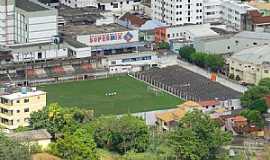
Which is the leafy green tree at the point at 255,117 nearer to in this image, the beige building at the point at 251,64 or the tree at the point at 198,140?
the tree at the point at 198,140

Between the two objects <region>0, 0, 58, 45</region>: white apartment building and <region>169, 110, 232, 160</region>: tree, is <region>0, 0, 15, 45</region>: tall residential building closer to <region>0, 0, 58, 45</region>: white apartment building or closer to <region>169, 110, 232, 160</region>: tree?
<region>0, 0, 58, 45</region>: white apartment building

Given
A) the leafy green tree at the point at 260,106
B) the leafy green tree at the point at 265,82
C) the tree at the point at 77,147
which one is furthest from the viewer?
the leafy green tree at the point at 265,82

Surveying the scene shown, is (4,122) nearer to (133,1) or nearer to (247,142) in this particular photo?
(247,142)

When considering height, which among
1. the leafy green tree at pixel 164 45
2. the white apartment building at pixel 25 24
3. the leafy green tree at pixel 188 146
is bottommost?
the leafy green tree at pixel 188 146

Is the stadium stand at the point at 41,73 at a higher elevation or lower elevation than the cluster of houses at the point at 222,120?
higher

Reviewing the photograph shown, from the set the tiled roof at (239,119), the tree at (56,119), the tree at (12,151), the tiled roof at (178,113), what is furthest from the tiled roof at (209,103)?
the tree at (12,151)

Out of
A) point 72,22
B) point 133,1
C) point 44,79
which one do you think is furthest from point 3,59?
point 133,1

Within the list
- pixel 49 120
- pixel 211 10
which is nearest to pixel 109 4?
pixel 211 10
